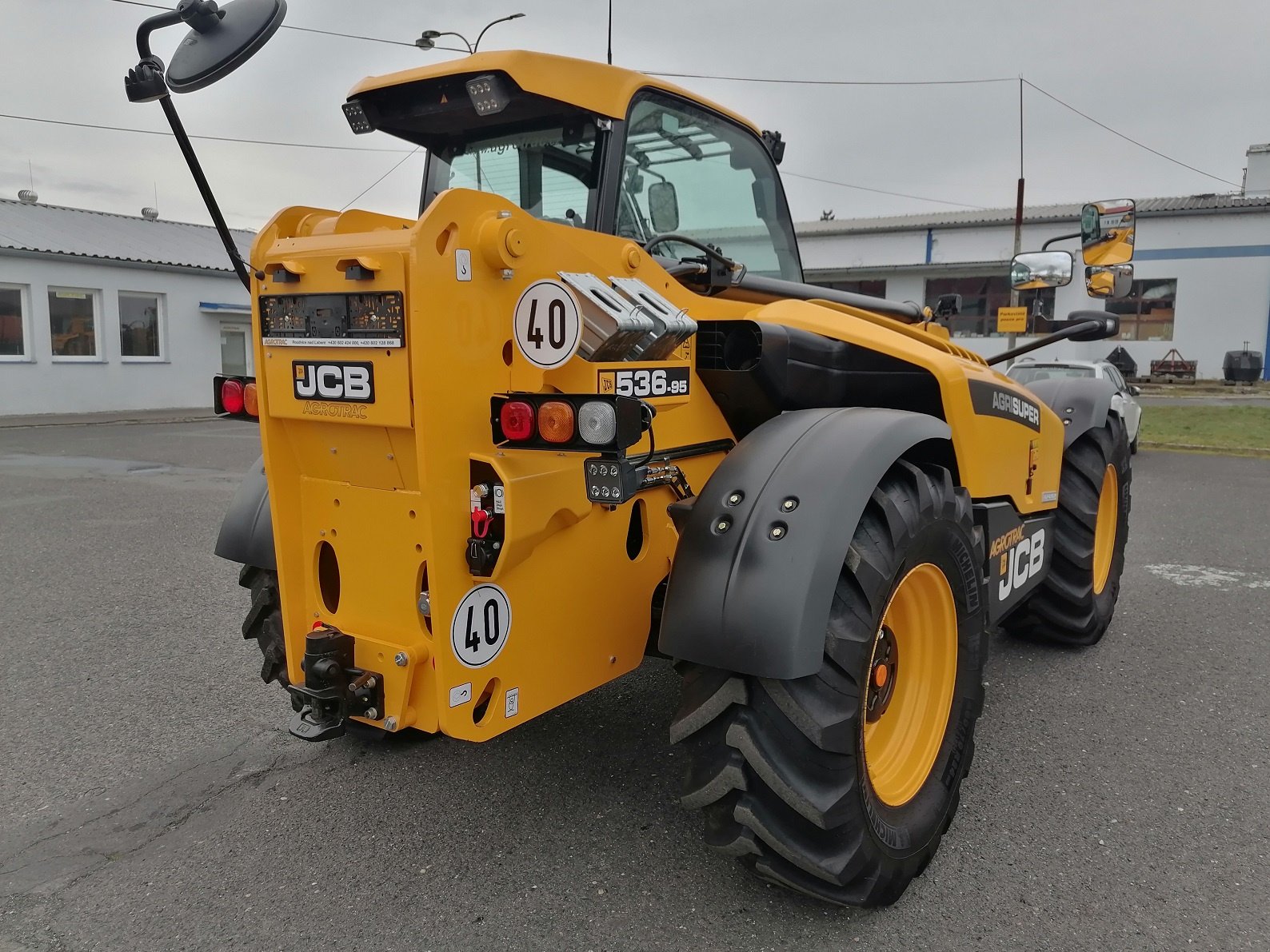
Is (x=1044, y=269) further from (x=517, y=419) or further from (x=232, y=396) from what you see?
(x=232, y=396)

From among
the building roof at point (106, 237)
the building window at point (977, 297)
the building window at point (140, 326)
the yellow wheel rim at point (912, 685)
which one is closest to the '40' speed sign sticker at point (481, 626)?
the yellow wheel rim at point (912, 685)

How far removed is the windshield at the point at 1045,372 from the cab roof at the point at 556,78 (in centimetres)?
1141

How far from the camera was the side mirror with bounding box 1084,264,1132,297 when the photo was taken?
4598mm

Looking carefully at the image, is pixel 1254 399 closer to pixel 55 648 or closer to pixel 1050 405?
pixel 1050 405

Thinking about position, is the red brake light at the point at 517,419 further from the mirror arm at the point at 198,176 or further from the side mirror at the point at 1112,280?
the side mirror at the point at 1112,280

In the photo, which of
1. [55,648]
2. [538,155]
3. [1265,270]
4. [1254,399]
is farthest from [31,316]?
[1265,270]

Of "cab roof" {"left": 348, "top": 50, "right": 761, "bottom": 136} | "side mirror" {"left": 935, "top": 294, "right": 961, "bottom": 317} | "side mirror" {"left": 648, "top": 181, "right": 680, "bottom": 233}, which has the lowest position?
"side mirror" {"left": 935, "top": 294, "right": 961, "bottom": 317}

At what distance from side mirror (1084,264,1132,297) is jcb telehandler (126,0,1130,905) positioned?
1.85 m

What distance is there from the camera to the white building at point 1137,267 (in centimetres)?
2712

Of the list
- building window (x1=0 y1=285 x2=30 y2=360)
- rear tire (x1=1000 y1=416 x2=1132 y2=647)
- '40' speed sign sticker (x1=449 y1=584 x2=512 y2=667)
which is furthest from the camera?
building window (x1=0 y1=285 x2=30 y2=360)

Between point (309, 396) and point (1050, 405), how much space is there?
157 inches

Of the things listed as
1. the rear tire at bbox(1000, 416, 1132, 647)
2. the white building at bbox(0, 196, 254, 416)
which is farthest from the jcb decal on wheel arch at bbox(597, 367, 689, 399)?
the white building at bbox(0, 196, 254, 416)

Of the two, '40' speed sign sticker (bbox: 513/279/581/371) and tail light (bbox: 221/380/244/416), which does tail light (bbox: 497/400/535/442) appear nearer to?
'40' speed sign sticker (bbox: 513/279/581/371)

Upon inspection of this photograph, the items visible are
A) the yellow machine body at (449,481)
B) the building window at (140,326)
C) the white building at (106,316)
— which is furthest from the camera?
the building window at (140,326)
